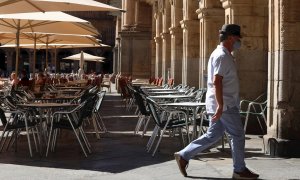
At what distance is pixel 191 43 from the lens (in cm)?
1764

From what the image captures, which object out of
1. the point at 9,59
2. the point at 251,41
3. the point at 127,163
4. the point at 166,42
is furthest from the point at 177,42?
the point at 9,59

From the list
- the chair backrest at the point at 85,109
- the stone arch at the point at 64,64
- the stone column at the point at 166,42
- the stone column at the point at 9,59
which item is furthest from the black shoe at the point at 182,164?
the stone column at the point at 9,59

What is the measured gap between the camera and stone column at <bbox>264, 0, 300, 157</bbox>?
816 centimetres

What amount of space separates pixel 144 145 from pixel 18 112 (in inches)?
84.7

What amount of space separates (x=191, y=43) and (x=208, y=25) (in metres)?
3.45

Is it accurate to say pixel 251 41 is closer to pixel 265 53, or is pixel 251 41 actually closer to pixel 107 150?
pixel 265 53

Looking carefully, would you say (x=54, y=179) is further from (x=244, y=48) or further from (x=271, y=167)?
(x=244, y=48)

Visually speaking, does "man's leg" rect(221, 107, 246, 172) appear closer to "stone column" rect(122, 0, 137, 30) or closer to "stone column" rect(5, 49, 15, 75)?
"stone column" rect(122, 0, 137, 30)

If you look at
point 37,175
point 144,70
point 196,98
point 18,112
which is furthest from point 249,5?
point 144,70

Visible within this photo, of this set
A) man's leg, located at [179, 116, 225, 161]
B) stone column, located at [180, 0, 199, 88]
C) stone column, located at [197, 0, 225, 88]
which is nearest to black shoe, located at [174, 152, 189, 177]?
man's leg, located at [179, 116, 225, 161]

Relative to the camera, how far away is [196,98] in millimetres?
10938

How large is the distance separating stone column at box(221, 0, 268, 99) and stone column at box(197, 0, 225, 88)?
9.06 feet

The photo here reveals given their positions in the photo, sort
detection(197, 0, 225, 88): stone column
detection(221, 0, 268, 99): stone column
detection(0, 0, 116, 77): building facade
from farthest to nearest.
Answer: detection(0, 0, 116, 77): building facade
detection(197, 0, 225, 88): stone column
detection(221, 0, 268, 99): stone column

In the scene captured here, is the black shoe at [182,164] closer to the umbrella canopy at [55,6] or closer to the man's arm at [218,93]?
the man's arm at [218,93]
